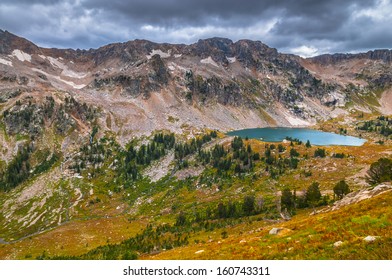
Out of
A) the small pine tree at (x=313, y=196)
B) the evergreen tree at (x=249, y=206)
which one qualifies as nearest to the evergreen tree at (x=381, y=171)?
Answer: the small pine tree at (x=313, y=196)

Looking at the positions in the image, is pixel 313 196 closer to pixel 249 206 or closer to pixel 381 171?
pixel 381 171

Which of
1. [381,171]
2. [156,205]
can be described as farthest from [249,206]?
[156,205]

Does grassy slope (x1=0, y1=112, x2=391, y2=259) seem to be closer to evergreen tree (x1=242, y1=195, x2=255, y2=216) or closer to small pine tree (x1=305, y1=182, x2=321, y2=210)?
small pine tree (x1=305, y1=182, x2=321, y2=210)

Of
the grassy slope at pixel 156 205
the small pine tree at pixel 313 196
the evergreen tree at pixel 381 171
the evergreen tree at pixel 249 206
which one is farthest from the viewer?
the grassy slope at pixel 156 205

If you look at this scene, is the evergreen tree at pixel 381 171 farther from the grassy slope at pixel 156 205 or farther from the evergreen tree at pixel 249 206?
the evergreen tree at pixel 249 206

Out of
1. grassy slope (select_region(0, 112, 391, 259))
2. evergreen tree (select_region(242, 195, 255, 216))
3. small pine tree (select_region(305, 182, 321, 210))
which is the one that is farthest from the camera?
grassy slope (select_region(0, 112, 391, 259))

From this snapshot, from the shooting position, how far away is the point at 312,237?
20.3 meters

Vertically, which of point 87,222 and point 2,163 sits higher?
point 2,163

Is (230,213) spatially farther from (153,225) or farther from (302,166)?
(302,166)

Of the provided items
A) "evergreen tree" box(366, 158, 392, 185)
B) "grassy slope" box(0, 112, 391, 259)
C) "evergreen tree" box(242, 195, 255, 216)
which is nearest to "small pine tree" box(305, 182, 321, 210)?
"grassy slope" box(0, 112, 391, 259)

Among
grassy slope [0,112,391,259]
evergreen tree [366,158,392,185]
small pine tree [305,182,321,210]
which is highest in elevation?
evergreen tree [366,158,392,185]

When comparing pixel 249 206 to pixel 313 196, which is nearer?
pixel 313 196
